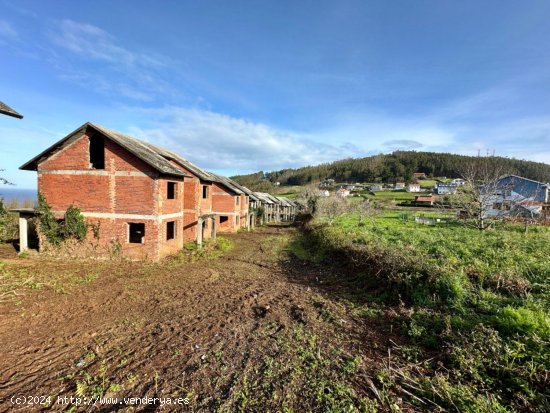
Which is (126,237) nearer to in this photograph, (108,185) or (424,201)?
(108,185)

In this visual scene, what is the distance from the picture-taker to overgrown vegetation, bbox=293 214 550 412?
4469 millimetres

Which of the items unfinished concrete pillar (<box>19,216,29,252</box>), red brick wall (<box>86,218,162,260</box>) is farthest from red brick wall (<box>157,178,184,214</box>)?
unfinished concrete pillar (<box>19,216,29,252</box>)

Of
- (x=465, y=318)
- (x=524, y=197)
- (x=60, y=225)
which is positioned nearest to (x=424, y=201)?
(x=524, y=197)

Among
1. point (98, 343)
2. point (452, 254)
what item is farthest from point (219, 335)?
point (452, 254)

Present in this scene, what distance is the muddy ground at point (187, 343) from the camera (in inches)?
189

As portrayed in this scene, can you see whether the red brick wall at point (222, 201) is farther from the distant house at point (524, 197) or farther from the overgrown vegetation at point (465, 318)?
the distant house at point (524, 197)

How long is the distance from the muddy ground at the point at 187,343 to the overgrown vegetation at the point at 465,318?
2.69 feet

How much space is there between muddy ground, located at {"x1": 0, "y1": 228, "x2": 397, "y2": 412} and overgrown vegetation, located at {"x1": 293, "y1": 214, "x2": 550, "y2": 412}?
82cm

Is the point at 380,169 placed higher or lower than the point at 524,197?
higher

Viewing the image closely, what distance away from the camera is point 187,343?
6.62m

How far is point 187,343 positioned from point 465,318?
666 cm

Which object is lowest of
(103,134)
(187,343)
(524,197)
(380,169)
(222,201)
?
(187,343)

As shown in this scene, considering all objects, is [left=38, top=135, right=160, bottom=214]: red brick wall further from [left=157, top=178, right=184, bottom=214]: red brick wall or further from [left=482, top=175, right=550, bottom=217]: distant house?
[left=482, top=175, right=550, bottom=217]: distant house

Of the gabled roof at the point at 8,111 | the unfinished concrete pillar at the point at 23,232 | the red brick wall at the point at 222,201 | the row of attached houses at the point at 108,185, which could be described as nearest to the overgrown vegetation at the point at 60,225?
the row of attached houses at the point at 108,185
